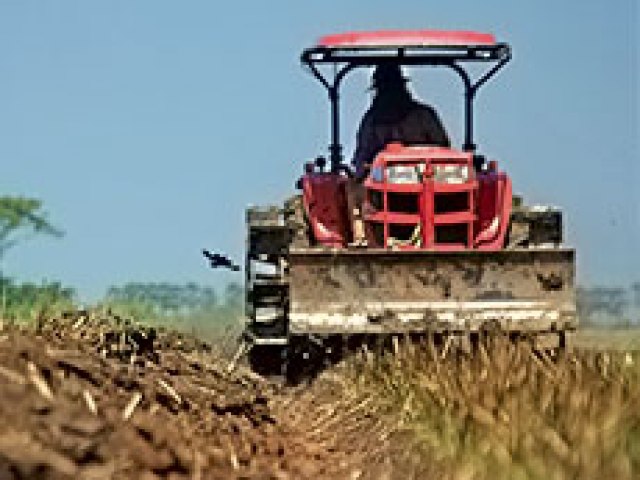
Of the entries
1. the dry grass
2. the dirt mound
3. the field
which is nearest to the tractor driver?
the field

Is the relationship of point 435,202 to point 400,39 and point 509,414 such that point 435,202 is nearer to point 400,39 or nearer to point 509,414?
point 400,39

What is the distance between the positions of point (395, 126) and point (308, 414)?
3519mm

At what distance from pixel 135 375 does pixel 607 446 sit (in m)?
2.28

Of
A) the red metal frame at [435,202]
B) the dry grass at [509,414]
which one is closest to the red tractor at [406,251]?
the red metal frame at [435,202]

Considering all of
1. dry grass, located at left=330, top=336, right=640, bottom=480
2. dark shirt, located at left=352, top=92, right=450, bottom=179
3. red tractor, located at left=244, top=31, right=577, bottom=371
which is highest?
dark shirt, located at left=352, top=92, right=450, bottom=179

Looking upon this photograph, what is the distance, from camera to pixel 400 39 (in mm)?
11766

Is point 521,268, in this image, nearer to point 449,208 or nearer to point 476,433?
point 449,208

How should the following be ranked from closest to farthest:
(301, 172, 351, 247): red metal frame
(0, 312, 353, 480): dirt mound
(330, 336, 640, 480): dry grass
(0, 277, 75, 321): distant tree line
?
1. (0, 312, 353, 480): dirt mound
2. (330, 336, 640, 480): dry grass
3. (0, 277, 75, 321): distant tree line
4. (301, 172, 351, 247): red metal frame

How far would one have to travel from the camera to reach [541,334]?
35.2 ft

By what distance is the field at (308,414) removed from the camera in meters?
5.59

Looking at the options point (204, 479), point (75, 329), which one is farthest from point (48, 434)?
point (75, 329)

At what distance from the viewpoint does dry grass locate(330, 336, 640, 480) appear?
18.8 feet

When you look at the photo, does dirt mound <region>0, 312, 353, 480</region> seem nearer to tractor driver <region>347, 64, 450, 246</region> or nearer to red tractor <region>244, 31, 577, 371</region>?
red tractor <region>244, 31, 577, 371</region>

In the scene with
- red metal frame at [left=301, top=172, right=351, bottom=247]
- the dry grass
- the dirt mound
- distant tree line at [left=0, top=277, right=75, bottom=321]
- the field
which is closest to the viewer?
the dirt mound
